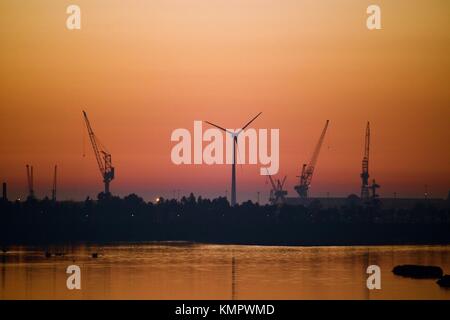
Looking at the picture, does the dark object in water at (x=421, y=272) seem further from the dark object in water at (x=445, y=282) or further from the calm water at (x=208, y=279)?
the dark object in water at (x=445, y=282)

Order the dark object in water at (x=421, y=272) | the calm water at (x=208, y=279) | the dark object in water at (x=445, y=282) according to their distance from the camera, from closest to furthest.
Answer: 1. the calm water at (x=208, y=279)
2. the dark object in water at (x=445, y=282)
3. the dark object in water at (x=421, y=272)

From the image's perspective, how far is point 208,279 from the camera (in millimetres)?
141000

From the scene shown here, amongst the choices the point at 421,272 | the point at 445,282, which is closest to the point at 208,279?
the point at 421,272

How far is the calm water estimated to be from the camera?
118 meters

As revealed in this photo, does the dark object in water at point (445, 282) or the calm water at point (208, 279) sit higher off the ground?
the dark object in water at point (445, 282)

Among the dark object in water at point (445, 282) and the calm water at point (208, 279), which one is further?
the dark object in water at point (445, 282)

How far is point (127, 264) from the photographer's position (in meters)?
173

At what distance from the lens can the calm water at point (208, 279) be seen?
387ft

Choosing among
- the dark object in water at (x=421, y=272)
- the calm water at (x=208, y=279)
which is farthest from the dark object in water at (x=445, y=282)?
the dark object in water at (x=421, y=272)

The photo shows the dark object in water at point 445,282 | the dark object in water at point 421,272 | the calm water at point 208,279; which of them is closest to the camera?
the calm water at point 208,279

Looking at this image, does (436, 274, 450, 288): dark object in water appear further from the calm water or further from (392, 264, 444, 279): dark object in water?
(392, 264, 444, 279): dark object in water
